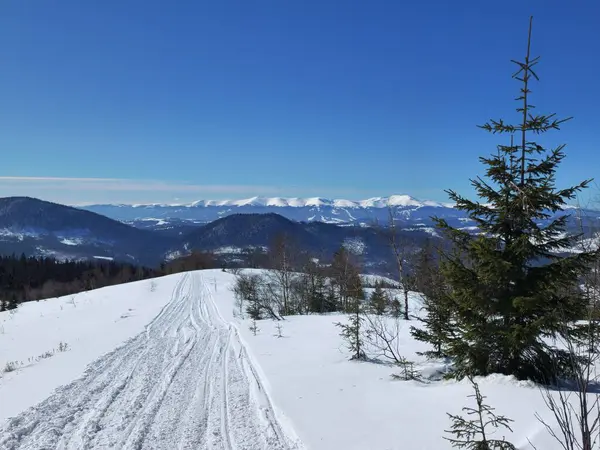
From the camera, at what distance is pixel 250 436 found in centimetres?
627

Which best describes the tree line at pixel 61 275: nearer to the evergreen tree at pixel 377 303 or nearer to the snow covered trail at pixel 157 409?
the evergreen tree at pixel 377 303

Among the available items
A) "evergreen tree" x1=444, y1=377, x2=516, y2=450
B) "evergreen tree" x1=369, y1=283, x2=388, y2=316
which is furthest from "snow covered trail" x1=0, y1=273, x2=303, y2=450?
"evergreen tree" x1=369, y1=283, x2=388, y2=316

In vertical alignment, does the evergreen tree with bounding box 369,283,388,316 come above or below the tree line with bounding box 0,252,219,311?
above

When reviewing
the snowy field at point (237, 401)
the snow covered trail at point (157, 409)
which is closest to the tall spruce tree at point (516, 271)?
the snowy field at point (237, 401)

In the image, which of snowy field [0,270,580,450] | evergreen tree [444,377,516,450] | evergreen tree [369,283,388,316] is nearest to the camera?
evergreen tree [444,377,516,450]

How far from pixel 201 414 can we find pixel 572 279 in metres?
7.56

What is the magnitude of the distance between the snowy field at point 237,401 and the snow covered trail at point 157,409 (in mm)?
24

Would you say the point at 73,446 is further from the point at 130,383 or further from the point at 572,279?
the point at 572,279

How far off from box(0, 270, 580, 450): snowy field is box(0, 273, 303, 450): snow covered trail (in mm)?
24

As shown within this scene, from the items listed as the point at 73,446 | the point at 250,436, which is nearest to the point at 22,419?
the point at 73,446

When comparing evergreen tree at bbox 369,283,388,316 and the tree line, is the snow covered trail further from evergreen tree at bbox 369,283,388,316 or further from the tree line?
the tree line

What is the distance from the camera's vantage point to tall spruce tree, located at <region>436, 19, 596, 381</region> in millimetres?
6934

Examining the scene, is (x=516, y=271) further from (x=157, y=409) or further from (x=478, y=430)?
(x=157, y=409)

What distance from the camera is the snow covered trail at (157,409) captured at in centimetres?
607
